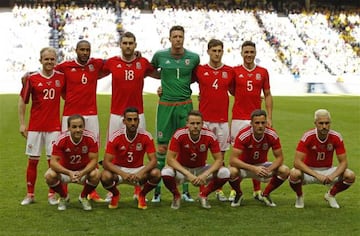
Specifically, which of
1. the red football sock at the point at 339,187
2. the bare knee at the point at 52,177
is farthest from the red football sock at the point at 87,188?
the red football sock at the point at 339,187

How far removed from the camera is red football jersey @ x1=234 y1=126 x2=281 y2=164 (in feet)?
22.8

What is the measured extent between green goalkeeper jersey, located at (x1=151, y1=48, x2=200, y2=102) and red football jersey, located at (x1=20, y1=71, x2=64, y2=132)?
4.07 ft

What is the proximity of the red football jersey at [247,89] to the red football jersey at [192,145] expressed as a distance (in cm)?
80

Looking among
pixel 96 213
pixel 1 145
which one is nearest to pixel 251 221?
pixel 96 213

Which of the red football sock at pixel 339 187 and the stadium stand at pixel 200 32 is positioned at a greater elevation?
the stadium stand at pixel 200 32

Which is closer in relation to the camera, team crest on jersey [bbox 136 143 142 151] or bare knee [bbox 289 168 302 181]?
bare knee [bbox 289 168 302 181]

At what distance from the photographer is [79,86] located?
24.4 feet

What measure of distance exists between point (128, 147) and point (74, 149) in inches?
23.1

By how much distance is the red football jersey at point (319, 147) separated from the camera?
6879mm

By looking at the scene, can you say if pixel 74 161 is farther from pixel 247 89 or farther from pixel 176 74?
pixel 247 89

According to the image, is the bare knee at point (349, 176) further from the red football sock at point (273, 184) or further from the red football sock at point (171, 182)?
the red football sock at point (171, 182)

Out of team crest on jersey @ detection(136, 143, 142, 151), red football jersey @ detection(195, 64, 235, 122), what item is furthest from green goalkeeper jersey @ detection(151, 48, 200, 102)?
team crest on jersey @ detection(136, 143, 142, 151)

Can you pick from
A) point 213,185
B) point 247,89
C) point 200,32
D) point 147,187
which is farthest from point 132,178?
point 200,32

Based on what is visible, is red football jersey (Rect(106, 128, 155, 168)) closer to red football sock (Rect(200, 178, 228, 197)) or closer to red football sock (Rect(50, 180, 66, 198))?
red football sock (Rect(50, 180, 66, 198))
